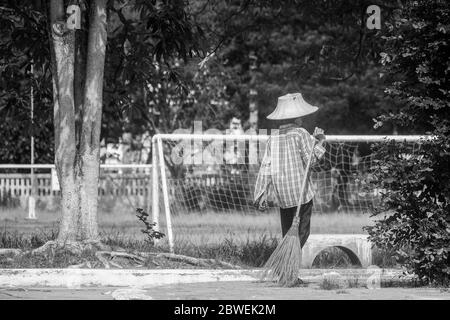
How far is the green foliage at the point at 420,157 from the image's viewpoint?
9.48 meters

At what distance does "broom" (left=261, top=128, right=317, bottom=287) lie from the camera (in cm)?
960

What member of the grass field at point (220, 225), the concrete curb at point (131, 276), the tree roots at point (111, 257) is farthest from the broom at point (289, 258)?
the grass field at point (220, 225)

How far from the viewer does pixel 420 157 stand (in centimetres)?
966

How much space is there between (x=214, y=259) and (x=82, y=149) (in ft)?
7.00

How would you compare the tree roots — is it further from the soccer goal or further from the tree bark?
the soccer goal

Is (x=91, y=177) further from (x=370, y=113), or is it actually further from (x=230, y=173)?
(x=370, y=113)

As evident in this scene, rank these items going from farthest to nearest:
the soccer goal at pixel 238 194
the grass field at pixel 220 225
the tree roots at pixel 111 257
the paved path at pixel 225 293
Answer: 1. the soccer goal at pixel 238 194
2. the grass field at pixel 220 225
3. the tree roots at pixel 111 257
4. the paved path at pixel 225 293

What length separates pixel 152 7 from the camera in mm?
12688

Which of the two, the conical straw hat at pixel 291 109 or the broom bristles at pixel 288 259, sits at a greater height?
the conical straw hat at pixel 291 109

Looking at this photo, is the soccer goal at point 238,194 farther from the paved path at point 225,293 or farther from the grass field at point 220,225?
the paved path at point 225,293

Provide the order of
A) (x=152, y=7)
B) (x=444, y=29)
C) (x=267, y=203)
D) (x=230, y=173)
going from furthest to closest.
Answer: (x=230, y=173)
(x=152, y=7)
(x=267, y=203)
(x=444, y=29)

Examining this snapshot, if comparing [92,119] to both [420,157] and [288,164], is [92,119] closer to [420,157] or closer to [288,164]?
[288,164]
